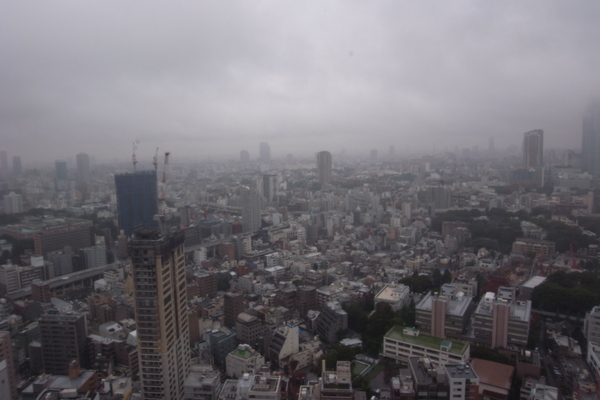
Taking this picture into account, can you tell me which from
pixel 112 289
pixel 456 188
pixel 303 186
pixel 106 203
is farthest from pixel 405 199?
pixel 112 289

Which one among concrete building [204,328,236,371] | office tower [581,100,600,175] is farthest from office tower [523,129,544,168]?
concrete building [204,328,236,371]

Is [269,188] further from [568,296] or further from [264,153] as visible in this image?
[568,296]

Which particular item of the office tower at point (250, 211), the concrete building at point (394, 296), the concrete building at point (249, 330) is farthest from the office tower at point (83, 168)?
the concrete building at point (394, 296)

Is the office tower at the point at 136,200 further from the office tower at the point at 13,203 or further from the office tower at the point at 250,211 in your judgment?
the office tower at the point at 250,211

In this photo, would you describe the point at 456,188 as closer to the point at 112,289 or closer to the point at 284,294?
the point at 284,294

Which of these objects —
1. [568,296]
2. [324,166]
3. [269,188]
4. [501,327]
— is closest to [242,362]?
[501,327]

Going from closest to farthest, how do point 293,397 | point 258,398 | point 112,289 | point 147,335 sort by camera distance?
1. point 258,398
2. point 147,335
3. point 293,397
4. point 112,289

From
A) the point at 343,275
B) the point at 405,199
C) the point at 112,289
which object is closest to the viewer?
the point at 112,289
